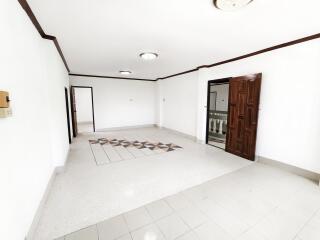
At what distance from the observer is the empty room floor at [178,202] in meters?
1.71

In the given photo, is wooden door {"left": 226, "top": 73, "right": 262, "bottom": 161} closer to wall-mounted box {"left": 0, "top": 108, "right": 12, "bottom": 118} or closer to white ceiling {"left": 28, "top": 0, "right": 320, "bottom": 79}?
white ceiling {"left": 28, "top": 0, "right": 320, "bottom": 79}

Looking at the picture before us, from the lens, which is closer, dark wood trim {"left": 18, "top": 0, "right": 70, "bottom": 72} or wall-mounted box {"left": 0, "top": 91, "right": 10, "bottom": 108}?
wall-mounted box {"left": 0, "top": 91, "right": 10, "bottom": 108}

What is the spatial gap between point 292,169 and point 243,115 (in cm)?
148

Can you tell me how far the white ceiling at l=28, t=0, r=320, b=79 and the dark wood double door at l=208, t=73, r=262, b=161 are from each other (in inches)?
29.9

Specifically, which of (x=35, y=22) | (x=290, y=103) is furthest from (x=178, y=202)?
(x=35, y=22)

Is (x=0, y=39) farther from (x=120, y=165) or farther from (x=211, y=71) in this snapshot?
(x=211, y=71)

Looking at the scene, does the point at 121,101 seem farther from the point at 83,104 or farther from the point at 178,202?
the point at 178,202

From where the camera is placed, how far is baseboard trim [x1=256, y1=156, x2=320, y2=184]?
9.32 ft

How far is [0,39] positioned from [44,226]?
197 centimetres

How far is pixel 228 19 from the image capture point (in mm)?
2203

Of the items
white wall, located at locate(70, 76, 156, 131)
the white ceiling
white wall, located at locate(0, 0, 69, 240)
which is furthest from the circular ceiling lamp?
Result: white wall, located at locate(70, 76, 156, 131)

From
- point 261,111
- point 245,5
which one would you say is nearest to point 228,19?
point 245,5

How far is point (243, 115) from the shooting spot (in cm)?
387

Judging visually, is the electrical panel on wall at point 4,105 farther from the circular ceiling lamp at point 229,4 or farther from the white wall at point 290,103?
the white wall at point 290,103
